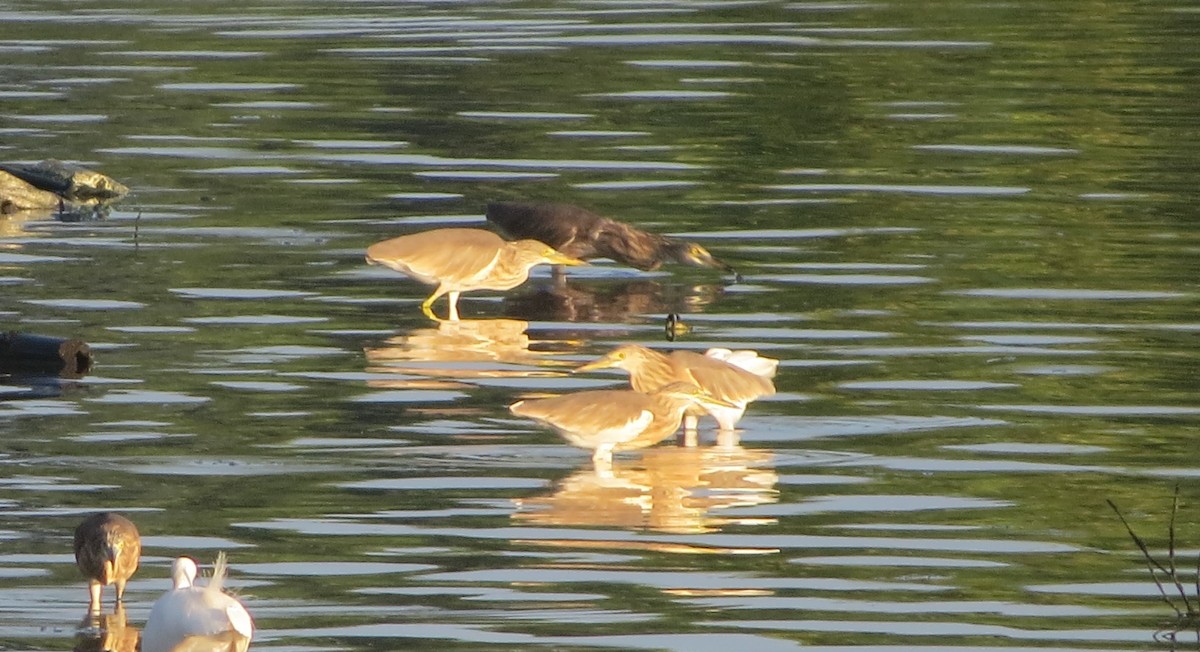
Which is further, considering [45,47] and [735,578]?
[45,47]

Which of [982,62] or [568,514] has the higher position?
[982,62]

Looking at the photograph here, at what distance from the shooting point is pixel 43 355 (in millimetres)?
11570

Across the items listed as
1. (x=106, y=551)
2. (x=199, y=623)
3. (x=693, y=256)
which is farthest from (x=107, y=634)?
(x=693, y=256)

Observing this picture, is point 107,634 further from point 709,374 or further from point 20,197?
point 20,197

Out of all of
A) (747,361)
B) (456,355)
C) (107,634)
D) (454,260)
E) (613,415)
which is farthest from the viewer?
(454,260)

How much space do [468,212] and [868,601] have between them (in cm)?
874

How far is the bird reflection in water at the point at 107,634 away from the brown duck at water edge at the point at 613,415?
214 cm

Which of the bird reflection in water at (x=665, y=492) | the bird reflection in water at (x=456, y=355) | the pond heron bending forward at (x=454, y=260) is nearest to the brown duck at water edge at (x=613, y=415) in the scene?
the bird reflection in water at (x=665, y=492)

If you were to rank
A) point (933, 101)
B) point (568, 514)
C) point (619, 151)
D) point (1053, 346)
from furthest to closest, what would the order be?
point (933, 101) < point (619, 151) < point (1053, 346) < point (568, 514)

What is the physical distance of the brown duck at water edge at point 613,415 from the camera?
31.0 feet

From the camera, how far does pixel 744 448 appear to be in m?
10.1

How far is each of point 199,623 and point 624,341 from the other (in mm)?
5936

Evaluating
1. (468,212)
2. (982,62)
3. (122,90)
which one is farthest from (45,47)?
(468,212)

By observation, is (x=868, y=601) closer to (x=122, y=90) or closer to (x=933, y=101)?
(x=933, y=101)
